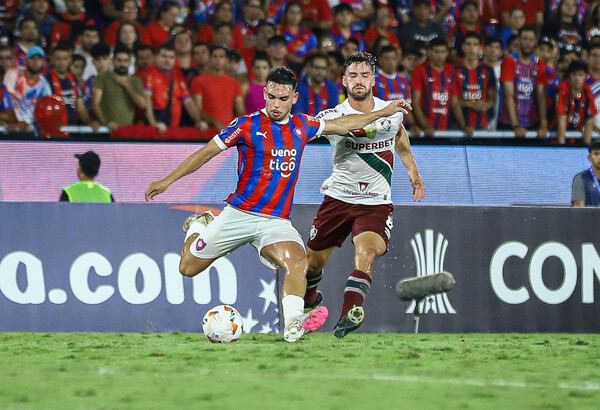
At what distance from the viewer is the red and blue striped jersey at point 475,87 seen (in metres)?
13.0

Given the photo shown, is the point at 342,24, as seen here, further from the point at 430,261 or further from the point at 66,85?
the point at 430,261

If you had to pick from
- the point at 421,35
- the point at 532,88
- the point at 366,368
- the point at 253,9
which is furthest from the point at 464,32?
the point at 366,368

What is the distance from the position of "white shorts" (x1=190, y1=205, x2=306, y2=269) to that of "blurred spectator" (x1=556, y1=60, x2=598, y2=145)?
6.27 meters

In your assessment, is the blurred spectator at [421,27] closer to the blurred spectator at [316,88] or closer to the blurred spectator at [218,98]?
the blurred spectator at [316,88]

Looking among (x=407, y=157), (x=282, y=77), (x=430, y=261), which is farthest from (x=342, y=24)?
(x=282, y=77)

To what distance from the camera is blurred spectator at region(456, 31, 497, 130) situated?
1300 centimetres

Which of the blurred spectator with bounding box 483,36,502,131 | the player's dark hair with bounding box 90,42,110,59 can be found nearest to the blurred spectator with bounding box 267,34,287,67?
the player's dark hair with bounding box 90,42,110,59

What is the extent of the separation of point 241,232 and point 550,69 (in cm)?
740

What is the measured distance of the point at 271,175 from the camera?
786 cm

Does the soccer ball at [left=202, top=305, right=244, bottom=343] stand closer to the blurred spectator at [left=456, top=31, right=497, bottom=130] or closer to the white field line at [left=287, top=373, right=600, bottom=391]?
the white field line at [left=287, top=373, right=600, bottom=391]

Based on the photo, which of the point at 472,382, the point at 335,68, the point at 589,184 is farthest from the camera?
the point at 335,68

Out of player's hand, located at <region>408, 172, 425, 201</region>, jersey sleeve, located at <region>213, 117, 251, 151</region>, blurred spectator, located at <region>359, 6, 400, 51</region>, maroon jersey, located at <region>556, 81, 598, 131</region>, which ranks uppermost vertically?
blurred spectator, located at <region>359, 6, 400, 51</region>

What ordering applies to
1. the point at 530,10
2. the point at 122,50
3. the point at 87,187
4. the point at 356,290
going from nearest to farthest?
the point at 356,290, the point at 87,187, the point at 122,50, the point at 530,10

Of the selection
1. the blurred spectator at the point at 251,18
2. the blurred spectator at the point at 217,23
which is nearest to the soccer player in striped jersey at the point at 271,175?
the blurred spectator at the point at 217,23
